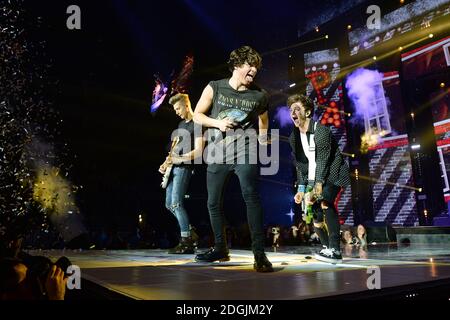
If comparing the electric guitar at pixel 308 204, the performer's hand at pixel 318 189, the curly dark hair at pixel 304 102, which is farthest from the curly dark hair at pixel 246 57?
the electric guitar at pixel 308 204

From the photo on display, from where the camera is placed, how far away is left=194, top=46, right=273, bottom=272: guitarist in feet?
9.13

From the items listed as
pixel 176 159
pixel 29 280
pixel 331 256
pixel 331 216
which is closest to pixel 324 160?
pixel 331 216

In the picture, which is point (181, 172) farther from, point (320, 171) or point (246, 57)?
point (246, 57)

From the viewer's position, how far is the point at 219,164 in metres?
2.99

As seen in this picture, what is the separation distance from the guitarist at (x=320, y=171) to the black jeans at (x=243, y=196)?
2.44ft

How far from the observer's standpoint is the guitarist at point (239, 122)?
9.13 ft

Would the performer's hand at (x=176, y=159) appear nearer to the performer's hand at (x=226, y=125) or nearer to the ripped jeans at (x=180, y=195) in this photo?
the ripped jeans at (x=180, y=195)

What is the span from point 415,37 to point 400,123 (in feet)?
9.41

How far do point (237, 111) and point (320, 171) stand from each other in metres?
1.04

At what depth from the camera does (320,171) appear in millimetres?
3277

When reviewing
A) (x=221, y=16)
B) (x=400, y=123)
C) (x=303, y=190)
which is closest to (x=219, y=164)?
(x=303, y=190)

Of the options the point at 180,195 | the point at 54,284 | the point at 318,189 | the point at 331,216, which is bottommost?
the point at 54,284

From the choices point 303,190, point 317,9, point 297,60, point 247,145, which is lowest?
point 303,190

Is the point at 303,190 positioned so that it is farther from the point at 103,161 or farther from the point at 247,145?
the point at 103,161
